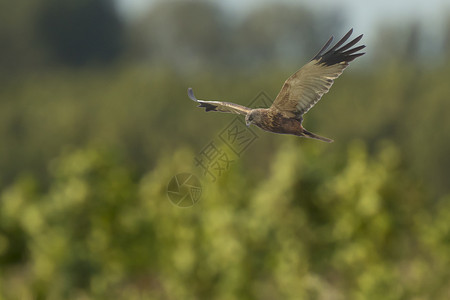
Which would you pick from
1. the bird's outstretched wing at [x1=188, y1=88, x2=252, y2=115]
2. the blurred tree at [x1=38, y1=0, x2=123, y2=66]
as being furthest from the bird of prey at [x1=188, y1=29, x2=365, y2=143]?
the blurred tree at [x1=38, y1=0, x2=123, y2=66]

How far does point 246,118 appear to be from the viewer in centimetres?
178

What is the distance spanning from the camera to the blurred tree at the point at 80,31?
84.0 m

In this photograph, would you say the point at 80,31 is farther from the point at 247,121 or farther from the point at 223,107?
the point at 247,121

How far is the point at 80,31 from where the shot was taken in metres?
90.4

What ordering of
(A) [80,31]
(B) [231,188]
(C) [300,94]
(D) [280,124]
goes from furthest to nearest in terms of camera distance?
(A) [80,31] < (B) [231,188] < (C) [300,94] < (D) [280,124]

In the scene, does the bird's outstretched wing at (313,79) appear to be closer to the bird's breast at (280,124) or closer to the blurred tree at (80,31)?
the bird's breast at (280,124)

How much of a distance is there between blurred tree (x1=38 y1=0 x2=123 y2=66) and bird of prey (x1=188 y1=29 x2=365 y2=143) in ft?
269

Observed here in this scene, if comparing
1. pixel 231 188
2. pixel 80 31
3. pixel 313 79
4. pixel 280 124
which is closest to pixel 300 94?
pixel 313 79

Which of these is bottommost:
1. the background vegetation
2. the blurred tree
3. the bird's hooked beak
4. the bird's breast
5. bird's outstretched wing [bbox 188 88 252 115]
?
the bird's breast

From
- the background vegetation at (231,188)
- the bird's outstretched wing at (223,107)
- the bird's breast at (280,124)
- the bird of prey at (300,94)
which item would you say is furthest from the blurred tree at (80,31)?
the bird's breast at (280,124)

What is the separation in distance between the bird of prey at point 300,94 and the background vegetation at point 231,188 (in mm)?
304

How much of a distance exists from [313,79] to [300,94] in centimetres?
8

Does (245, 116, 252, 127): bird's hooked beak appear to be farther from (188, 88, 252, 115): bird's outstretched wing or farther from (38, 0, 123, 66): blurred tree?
(38, 0, 123, 66): blurred tree

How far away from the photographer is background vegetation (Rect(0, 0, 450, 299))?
75.5 feet
